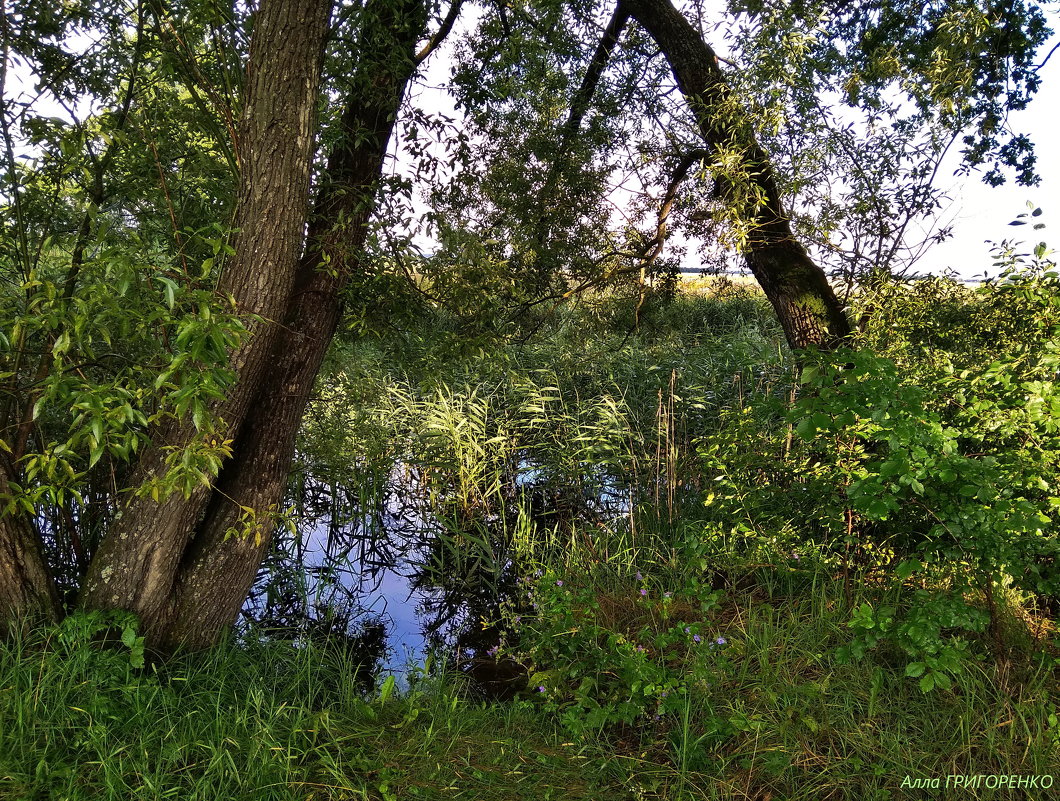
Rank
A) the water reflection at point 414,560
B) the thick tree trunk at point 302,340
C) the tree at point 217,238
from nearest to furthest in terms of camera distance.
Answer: the tree at point 217,238 → the thick tree trunk at point 302,340 → the water reflection at point 414,560

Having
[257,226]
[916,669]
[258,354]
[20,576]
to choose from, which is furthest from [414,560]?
[916,669]

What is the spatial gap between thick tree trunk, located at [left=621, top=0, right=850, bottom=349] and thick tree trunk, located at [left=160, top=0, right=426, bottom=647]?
1.77m

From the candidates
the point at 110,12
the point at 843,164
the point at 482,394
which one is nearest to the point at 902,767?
the point at 843,164

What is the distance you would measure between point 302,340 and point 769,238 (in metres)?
2.84

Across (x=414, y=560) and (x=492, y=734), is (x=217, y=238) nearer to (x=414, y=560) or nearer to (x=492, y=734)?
(x=492, y=734)

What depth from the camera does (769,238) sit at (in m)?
4.52

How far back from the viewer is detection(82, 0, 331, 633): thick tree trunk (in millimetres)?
2953

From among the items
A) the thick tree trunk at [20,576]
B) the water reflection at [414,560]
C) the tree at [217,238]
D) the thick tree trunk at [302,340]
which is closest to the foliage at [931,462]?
the tree at [217,238]

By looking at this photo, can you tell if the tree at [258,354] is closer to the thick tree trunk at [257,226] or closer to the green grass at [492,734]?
the thick tree trunk at [257,226]

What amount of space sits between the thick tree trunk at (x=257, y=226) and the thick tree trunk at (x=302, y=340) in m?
0.20

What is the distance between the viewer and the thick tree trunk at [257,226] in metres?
2.95

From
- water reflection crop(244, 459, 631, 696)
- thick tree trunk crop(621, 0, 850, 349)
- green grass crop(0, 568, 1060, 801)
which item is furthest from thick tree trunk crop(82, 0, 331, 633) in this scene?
thick tree trunk crop(621, 0, 850, 349)

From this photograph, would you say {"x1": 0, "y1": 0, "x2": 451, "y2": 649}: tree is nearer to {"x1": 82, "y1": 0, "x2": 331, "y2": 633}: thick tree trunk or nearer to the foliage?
{"x1": 82, "y1": 0, "x2": 331, "y2": 633}: thick tree trunk

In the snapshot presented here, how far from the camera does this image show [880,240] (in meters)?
4.27
